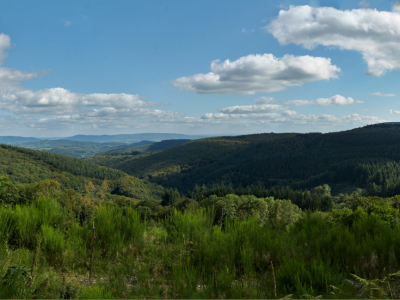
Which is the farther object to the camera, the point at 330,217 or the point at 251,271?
the point at 330,217

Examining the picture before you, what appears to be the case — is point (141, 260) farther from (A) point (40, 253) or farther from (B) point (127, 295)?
(A) point (40, 253)

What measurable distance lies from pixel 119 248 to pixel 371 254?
4.34 m

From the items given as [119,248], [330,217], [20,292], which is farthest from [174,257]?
[330,217]

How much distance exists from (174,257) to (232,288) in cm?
139

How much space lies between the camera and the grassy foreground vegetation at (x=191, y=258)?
317cm

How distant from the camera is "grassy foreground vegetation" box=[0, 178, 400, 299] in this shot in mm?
3166

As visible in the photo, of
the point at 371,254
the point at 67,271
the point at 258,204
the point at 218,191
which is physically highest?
the point at 371,254

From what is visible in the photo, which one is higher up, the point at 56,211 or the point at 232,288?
the point at 56,211

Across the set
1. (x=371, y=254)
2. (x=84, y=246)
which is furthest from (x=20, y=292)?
(x=371, y=254)

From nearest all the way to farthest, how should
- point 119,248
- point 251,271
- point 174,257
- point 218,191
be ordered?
point 251,271 → point 174,257 → point 119,248 → point 218,191

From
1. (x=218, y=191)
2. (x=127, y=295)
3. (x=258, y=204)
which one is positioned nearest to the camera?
(x=127, y=295)

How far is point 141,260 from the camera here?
436cm

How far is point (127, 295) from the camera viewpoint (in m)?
3.23

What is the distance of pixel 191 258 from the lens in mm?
4125
